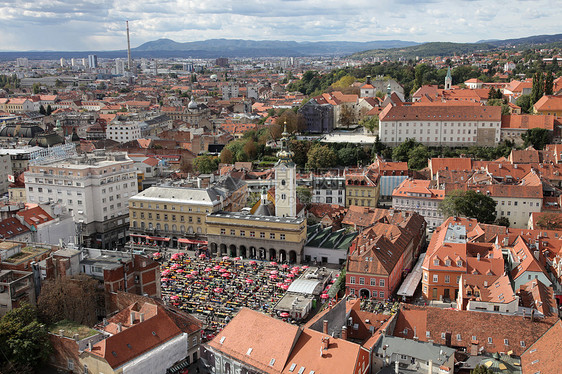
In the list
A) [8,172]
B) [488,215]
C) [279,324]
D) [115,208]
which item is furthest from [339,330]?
[8,172]

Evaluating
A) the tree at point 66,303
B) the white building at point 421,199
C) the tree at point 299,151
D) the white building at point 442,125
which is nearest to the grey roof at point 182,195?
the white building at point 421,199

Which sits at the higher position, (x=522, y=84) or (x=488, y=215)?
(x=522, y=84)

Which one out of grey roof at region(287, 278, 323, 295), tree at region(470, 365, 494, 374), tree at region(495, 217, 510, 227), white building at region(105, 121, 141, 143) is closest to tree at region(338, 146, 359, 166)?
tree at region(495, 217, 510, 227)

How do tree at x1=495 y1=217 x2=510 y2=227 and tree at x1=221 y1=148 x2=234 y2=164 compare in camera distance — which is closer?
tree at x1=495 y1=217 x2=510 y2=227

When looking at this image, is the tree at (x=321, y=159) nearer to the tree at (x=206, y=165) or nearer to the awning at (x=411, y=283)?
the tree at (x=206, y=165)

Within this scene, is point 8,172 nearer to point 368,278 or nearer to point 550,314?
point 368,278

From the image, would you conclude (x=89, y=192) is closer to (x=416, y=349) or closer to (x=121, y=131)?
(x=416, y=349)

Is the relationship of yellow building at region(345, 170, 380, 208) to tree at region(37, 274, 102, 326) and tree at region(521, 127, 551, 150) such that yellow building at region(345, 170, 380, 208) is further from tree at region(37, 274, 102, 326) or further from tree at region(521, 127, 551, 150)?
tree at region(37, 274, 102, 326)
